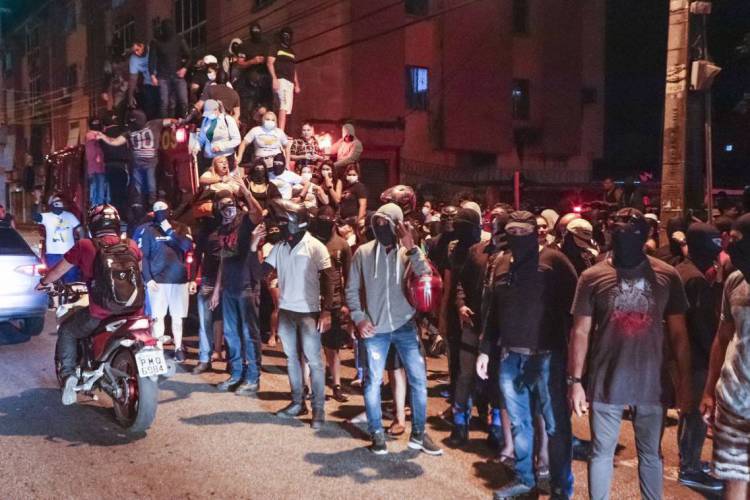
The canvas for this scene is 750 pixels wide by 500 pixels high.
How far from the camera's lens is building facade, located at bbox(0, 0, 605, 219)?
2048 cm

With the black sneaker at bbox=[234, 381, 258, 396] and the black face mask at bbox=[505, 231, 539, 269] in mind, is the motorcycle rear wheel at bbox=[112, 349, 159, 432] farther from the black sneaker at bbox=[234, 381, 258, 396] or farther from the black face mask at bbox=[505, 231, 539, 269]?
the black face mask at bbox=[505, 231, 539, 269]

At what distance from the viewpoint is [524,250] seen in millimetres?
4832

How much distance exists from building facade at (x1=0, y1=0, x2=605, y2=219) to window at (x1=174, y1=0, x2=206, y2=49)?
7 centimetres

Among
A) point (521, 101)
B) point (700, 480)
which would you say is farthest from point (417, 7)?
point (700, 480)

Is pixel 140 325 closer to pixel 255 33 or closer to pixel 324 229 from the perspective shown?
pixel 324 229

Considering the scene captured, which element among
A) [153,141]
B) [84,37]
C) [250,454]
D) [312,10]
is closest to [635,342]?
[250,454]

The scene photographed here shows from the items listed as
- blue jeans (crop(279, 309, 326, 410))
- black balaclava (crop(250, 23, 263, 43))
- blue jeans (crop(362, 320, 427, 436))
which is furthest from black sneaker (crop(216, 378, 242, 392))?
black balaclava (crop(250, 23, 263, 43))

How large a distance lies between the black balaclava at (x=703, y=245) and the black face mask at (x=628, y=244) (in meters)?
1.77

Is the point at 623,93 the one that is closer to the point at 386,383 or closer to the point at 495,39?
the point at 495,39

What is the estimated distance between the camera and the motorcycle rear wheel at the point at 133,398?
6059mm

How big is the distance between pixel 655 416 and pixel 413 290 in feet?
7.14

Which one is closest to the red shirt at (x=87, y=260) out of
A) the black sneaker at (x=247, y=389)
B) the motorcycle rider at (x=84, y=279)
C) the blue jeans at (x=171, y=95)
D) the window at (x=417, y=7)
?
the motorcycle rider at (x=84, y=279)

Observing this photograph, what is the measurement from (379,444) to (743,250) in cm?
321

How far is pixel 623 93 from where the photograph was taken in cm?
2983
